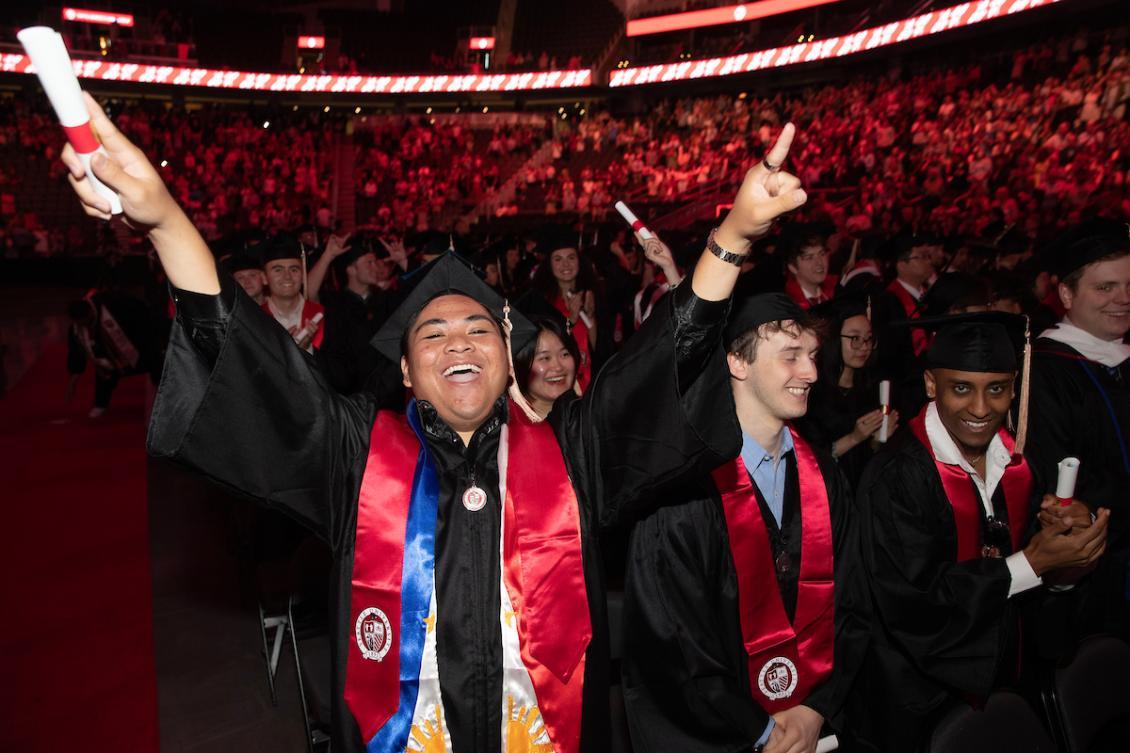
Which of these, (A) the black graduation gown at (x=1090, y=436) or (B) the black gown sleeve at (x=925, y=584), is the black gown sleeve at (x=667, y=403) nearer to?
(B) the black gown sleeve at (x=925, y=584)

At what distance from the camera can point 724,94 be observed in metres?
27.0

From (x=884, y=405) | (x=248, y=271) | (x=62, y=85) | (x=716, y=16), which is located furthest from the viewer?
(x=716, y=16)

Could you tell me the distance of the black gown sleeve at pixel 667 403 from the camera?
178cm

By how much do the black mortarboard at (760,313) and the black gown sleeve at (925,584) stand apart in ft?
2.07

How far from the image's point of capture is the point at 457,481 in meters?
1.95

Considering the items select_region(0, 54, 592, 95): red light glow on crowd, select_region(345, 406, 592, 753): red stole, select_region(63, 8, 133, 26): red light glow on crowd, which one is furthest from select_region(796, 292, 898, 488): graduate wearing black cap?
select_region(63, 8, 133, 26): red light glow on crowd

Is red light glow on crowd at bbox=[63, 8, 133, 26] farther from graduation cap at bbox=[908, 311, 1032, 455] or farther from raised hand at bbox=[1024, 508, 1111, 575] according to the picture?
raised hand at bbox=[1024, 508, 1111, 575]

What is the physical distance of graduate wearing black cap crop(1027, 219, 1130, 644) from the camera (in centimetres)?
316

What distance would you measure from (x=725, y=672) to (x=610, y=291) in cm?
692

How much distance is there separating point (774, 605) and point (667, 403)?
35.6 inches

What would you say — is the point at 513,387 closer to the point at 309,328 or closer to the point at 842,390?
the point at 842,390

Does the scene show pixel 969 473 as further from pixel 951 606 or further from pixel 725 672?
pixel 725 672

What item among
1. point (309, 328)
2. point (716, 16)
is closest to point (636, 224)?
point (309, 328)

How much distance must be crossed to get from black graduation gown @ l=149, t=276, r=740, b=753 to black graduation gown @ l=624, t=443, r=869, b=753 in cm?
36
